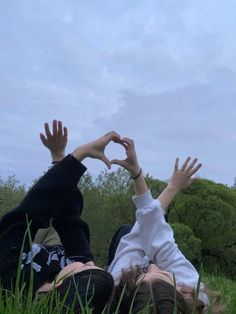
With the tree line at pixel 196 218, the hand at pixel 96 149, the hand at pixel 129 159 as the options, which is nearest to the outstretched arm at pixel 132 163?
the hand at pixel 129 159

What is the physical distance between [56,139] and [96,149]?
49 centimetres

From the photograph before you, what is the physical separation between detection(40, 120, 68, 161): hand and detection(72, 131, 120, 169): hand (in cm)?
38

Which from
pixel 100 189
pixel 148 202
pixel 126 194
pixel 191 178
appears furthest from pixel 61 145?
pixel 100 189

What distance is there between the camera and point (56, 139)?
3.37 metres

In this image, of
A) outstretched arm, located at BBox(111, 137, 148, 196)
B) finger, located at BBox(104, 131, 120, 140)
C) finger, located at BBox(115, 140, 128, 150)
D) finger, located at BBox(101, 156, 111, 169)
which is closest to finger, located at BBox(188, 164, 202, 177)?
outstretched arm, located at BBox(111, 137, 148, 196)

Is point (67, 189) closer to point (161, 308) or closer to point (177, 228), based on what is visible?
point (161, 308)

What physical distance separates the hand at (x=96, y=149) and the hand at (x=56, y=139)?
0.38m

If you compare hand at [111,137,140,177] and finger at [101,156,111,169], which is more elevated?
hand at [111,137,140,177]

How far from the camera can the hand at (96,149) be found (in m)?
2.90

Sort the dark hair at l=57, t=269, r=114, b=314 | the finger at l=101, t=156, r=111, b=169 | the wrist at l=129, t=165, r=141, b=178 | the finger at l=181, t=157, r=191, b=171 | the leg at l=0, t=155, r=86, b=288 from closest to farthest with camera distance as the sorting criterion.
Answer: the dark hair at l=57, t=269, r=114, b=314 → the leg at l=0, t=155, r=86, b=288 → the finger at l=101, t=156, r=111, b=169 → the wrist at l=129, t=165, r=141, b=178 → the finger at l=181, t=157, r=191, b=171

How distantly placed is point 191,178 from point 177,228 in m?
8.54

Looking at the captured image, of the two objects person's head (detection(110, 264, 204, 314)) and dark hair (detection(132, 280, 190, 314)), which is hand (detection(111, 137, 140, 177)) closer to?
person's head (detection(110, 264, 204, 314))

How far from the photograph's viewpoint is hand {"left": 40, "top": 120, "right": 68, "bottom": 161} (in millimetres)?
3322

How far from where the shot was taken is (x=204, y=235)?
13555mm
